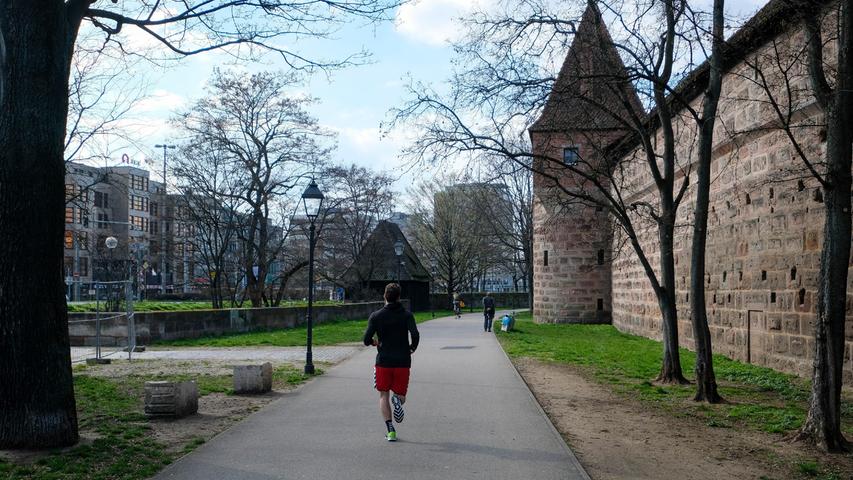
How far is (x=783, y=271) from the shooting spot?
49.1 feet

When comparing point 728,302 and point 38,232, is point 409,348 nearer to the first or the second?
point 38,232

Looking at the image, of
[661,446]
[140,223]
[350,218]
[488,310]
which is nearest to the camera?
[661,446]

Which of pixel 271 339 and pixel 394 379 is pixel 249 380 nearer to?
pixel 394 379

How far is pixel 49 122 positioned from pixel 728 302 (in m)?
14.7

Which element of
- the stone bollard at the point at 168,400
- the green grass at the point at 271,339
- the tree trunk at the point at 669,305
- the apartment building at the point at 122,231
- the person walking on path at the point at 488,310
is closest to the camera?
the stone bollard at the point at 168,400

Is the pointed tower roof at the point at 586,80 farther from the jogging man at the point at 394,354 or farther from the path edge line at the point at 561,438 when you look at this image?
the jogging man at the point at 394,354

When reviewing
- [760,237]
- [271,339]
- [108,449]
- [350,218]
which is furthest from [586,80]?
[350,218]

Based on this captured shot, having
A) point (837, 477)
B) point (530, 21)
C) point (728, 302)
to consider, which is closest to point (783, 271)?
point (728, 302)

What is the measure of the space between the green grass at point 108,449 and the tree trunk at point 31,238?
0.47 metres

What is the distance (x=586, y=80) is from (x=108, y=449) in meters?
9.03

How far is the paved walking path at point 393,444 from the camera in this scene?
6910 millimetres

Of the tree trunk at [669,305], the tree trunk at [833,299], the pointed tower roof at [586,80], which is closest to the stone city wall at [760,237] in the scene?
the tree trunk at [669,305]

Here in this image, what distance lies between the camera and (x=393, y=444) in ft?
26.7

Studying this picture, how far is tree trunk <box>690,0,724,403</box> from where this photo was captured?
11.6 m
